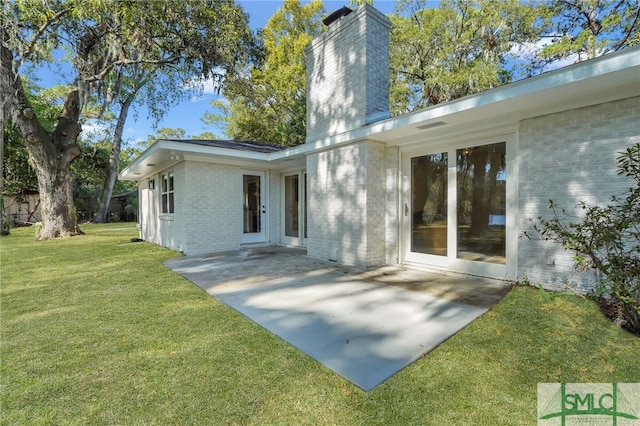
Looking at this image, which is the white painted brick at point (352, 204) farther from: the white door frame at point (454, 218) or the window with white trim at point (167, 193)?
the window with white trim at point (167, 193)

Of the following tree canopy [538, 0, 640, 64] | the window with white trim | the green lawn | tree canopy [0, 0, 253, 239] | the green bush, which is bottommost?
the green lawn

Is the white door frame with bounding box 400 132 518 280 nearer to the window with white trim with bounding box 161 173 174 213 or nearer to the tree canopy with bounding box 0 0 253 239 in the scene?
the window with white trim with bounding box 161 173 174 213

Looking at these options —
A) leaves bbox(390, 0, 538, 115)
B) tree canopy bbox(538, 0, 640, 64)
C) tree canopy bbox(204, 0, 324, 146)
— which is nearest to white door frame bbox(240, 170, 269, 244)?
tree canopy bbox(204, 0, 324, 146)

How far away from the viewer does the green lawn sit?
1777mm

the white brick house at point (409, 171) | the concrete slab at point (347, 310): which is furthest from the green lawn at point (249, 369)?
the white brick house at point (409, 171)

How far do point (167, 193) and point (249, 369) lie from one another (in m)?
7.80

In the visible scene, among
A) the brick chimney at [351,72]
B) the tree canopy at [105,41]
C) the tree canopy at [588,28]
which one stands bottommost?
the brick chimney at [351,72]

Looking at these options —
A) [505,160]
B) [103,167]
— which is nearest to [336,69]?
[505,160]

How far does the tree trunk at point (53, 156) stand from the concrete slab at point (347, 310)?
347 inches

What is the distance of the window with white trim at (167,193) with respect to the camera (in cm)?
851

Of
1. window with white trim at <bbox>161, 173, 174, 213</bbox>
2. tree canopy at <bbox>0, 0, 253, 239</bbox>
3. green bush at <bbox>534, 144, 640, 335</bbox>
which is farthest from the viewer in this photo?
window with white trim at <bbox>161, 173, 174, 213</bbox>

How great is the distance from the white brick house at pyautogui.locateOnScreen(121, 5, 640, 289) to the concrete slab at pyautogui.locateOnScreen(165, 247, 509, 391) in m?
0.72

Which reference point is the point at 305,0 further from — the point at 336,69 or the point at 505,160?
the point at 505,160

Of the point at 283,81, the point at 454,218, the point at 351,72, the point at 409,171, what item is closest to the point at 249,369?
the point at 454,218
